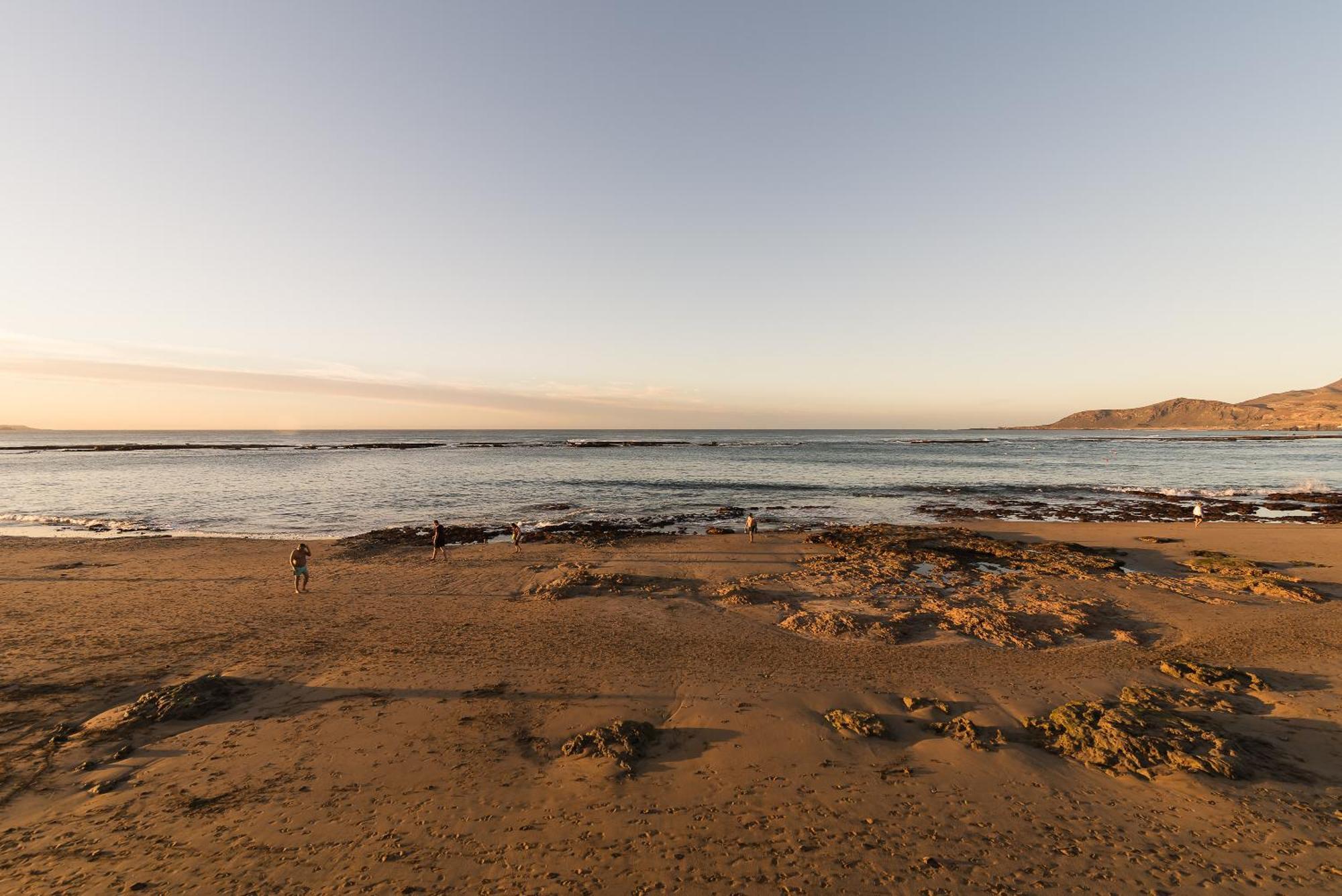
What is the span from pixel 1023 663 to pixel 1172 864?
632 cm

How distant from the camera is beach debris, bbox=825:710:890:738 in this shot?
916 centimetres

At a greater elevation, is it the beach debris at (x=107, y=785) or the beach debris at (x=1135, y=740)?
the beach debris at (x=107, y=785)

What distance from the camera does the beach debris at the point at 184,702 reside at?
9398 millimetres

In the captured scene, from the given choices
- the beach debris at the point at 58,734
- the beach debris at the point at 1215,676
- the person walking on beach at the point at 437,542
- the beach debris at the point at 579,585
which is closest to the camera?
the beach debris at the point at 58,734

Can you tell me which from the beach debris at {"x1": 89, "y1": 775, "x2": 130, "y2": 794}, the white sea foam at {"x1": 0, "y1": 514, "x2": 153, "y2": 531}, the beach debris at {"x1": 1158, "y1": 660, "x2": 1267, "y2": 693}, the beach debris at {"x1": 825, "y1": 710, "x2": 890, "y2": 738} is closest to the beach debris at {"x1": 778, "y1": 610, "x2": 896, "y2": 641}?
the beach debris at {"x1": 825, "y1": 710, "x2": 890, "y2": 738}

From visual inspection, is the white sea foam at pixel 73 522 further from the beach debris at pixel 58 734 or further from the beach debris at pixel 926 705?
the beach debris at pixel 926 705

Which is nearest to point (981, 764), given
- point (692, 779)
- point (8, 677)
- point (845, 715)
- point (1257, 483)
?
point (845, 715)

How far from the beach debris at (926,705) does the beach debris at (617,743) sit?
5.18 metres

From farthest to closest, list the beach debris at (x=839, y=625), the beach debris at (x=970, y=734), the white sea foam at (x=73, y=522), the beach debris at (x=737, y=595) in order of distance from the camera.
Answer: the white sea foam at (x=73, y=522), the beach debris at (x=737, y=595), the beach debris at (x=839, y=625), the beach debris at (x=970, y=734)

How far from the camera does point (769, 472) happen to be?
72.4 metres

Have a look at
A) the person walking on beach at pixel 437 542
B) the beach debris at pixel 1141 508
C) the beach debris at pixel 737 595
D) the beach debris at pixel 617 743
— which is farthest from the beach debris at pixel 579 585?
the beach debris at pixel 1141 508

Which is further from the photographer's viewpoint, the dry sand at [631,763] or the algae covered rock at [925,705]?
the algae covered rock at [925,705]

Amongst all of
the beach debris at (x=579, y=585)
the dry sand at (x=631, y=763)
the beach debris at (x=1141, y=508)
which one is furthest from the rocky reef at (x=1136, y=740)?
the beach debris at (x=1141, y=508)

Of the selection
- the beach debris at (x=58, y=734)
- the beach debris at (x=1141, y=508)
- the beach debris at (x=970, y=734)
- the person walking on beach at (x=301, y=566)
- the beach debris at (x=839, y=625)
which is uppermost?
the person walking on beach at (x=301, y=566)
